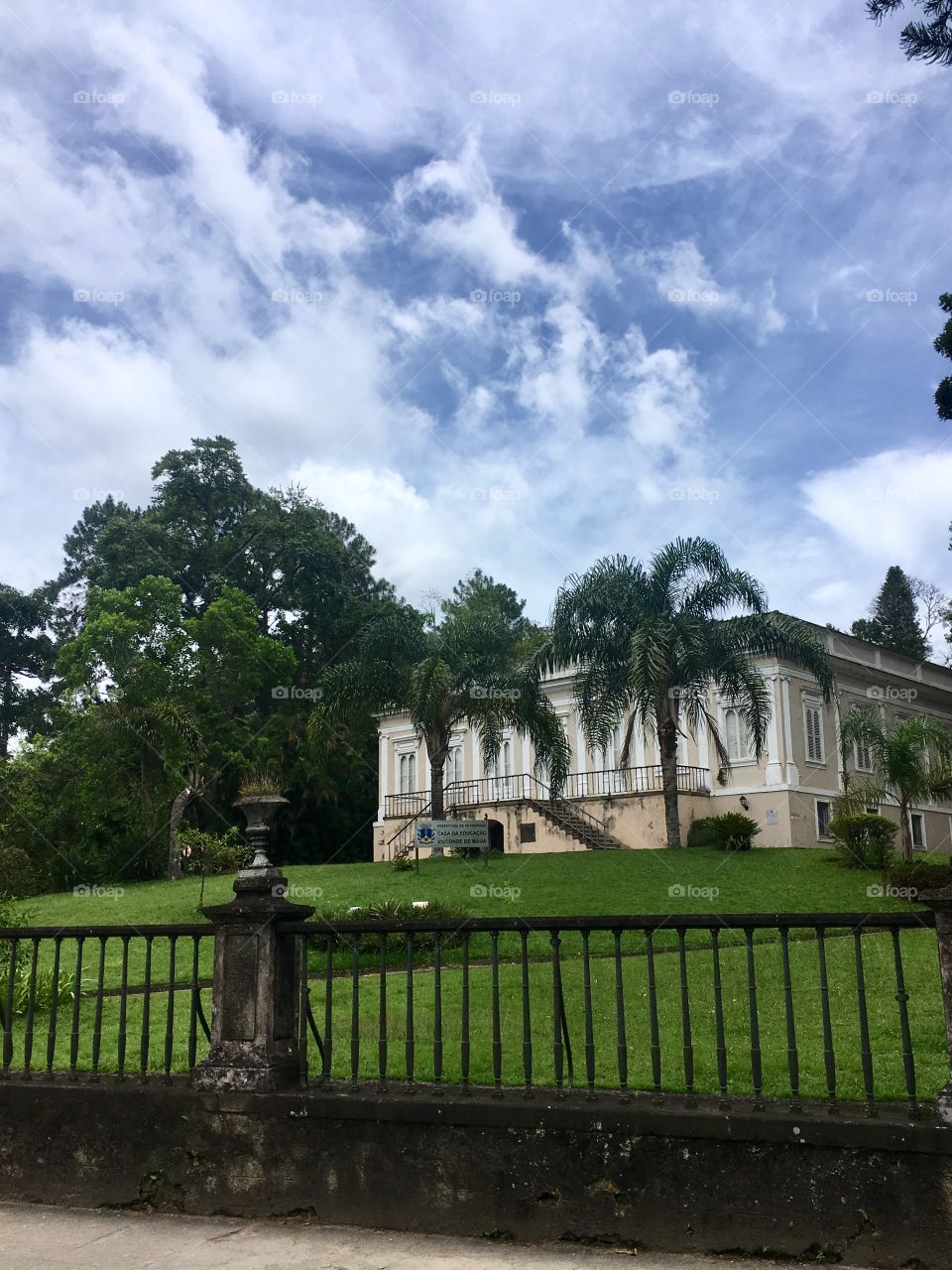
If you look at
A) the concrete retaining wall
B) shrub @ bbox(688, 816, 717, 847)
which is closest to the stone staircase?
shrub @ bbox(688, 816, 717, 847)

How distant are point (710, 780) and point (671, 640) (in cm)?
755

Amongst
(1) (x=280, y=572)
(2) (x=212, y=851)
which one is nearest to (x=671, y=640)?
(2) (x=212, y=851)

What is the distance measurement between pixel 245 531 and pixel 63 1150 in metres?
43.3

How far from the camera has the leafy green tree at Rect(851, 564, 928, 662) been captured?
5334cm

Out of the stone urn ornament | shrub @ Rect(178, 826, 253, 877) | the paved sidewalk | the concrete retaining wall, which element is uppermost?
shrub @ Rect(178, 826, 253, 877)

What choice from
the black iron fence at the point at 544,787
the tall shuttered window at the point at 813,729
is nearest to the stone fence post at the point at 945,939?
the black iron fence at the point at 544,787

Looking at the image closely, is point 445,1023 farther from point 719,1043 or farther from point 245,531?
point 245,531

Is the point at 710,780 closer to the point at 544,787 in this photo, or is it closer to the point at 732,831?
Answer: the point at 732,831

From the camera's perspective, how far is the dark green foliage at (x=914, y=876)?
19391mm

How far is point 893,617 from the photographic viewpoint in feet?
181

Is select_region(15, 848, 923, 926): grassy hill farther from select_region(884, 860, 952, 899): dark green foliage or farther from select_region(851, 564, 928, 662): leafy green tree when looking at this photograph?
select_region(851, 564, 928, 662): leafy green tree

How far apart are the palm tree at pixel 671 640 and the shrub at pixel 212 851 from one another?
342 inches

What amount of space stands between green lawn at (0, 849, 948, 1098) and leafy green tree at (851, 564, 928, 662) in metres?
32.0

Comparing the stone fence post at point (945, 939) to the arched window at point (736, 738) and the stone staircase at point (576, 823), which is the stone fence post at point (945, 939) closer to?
the stone staircase at point (576, 823)
